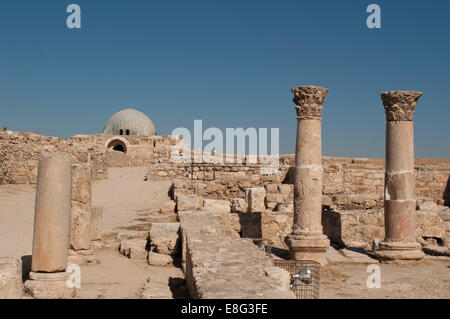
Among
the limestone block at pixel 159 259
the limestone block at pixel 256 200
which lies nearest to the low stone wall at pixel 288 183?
the limestone block at pixel 256 200

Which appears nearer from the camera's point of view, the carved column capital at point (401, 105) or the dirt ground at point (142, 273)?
the dirt ground at point (142, 273)

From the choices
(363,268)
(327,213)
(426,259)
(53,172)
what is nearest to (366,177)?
(327,213)

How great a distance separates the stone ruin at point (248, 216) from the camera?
583 cm

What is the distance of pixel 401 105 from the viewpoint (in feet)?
33.8

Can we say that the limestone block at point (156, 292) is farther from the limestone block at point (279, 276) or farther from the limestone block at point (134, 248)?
the limestone block at point (134, 248)

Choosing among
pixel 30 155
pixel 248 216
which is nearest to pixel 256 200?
pixel 248 216

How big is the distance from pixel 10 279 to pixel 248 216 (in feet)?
23.1

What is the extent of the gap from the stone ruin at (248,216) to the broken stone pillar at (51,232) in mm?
13

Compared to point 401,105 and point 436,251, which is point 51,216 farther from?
point 436,251

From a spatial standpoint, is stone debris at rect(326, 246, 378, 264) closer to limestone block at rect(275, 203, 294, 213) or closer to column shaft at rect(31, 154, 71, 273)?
limestone block at rect(275, 203, 294, 213)

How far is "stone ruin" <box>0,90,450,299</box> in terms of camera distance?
5.83 m

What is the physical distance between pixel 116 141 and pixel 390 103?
1155 inches

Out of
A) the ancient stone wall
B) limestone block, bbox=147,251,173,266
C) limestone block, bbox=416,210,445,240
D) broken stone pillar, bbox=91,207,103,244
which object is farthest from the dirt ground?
the ancient stone wall

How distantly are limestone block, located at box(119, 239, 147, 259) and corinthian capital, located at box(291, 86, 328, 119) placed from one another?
4038 millimetres
